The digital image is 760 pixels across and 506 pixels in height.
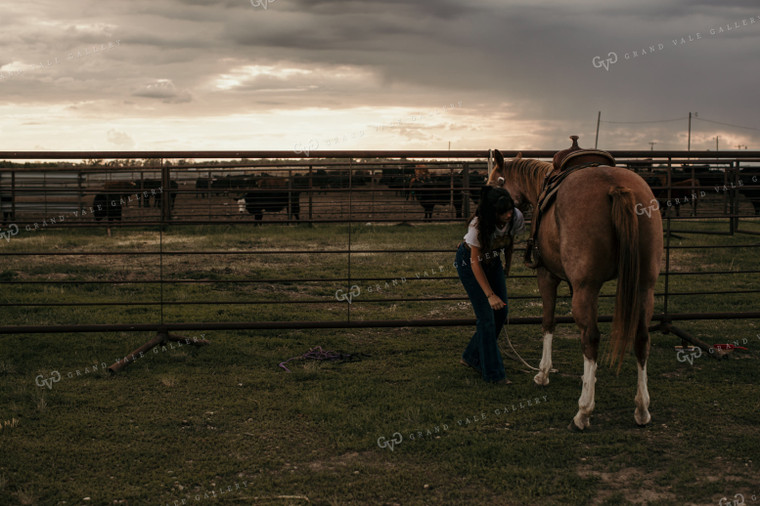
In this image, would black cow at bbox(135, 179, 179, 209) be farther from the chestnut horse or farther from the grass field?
the chestnut horse

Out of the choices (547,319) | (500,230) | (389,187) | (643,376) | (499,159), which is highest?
(499,159)

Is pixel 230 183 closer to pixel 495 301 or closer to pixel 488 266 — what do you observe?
pixel 488 266

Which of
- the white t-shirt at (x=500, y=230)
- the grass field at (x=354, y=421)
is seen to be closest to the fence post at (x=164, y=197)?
the grass field at (x=354, y=421)

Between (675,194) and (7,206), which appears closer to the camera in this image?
(7,206)

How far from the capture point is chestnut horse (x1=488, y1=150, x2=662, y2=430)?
4023 mm

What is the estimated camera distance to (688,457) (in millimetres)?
3814

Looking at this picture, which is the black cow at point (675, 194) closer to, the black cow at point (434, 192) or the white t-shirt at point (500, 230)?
the white t-shirt at point (500, 230)

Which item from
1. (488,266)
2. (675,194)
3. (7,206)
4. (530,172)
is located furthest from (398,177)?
(675,194)

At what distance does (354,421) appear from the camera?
4301 mm

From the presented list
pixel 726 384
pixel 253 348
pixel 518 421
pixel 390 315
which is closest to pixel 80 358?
pixel 253 348

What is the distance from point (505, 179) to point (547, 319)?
1245 millimetres

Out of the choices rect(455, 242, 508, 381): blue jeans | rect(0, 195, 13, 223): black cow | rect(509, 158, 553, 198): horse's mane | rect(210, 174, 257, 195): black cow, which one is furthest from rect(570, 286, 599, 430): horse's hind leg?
rect(0, 195, 13, 223): black cow

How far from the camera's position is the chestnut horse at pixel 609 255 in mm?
4023

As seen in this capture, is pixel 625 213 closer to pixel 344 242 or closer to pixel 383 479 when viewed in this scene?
pixel 383 479
